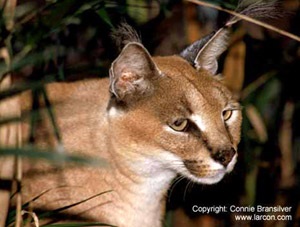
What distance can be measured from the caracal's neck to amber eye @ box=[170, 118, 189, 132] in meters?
0.16

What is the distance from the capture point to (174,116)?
8.62 feet

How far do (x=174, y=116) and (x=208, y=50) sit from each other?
0.32 metres

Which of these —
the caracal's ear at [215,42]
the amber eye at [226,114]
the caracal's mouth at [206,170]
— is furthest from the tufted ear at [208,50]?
the caracal's mouth at [206,170]

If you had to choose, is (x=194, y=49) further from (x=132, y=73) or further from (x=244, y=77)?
(x=244, y=77)

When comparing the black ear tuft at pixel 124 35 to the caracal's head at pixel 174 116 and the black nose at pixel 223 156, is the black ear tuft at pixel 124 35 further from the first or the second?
the black nose at pixel 223 156

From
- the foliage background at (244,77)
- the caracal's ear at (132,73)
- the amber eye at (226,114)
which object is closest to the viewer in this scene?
the caracal's ear at (132,73)

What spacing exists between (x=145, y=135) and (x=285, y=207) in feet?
3.86

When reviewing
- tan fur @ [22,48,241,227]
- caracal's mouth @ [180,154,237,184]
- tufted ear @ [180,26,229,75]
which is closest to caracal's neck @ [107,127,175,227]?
tan fur @ [22,48,241,227]

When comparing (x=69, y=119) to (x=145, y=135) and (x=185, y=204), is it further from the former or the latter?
(x=185, y=204)

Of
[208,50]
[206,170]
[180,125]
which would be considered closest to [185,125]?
[180,125]

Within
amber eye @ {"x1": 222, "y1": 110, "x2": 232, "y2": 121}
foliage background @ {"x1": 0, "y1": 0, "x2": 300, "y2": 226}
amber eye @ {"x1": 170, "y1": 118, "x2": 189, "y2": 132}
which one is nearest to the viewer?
amber eye @ {"x1": 170, "y1": 118, "x2": 189, "y2": 132}

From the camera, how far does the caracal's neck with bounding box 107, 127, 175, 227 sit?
276cm

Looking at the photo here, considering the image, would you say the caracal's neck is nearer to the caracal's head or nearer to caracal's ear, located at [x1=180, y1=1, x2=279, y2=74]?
the caracal's head

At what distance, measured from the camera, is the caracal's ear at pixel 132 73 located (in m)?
2.51
